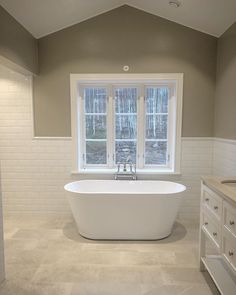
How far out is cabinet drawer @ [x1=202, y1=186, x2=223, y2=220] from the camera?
2.07m

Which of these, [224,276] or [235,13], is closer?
[224,276]

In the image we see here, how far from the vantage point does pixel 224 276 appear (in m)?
2.21

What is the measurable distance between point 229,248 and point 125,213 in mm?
1431

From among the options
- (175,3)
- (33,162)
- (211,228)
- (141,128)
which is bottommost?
(211,228)

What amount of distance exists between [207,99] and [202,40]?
34.0 inches

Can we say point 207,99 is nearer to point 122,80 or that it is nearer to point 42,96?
point 122,80

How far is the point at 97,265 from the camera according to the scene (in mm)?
2668

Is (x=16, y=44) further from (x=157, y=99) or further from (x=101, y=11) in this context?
(x=157, y=99)

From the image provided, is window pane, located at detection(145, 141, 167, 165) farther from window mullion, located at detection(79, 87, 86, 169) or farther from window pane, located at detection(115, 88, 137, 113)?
window mullion, located at detection(79, 87, 86, 169)

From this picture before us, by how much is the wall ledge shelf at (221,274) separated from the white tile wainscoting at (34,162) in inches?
58.7

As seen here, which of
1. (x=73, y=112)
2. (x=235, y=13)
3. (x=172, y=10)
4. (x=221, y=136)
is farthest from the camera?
(x=73, y=112)

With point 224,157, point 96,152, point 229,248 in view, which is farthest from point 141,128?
point 229,248

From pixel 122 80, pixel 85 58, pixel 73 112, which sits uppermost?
pixel 85 58

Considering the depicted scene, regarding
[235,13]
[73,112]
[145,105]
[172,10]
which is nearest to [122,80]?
[145,105]
